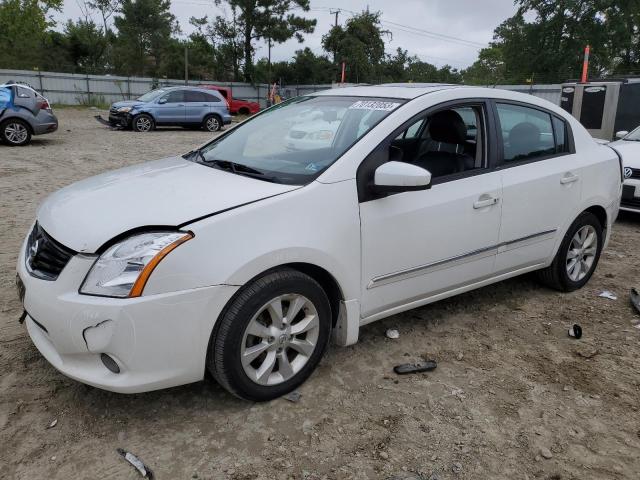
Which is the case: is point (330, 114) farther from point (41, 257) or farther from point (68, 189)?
point (41, 257)

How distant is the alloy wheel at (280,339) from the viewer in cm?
263

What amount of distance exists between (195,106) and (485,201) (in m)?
17.1

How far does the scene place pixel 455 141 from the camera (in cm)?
370

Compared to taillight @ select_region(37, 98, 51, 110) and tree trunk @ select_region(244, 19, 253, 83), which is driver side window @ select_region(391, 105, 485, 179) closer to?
taillight @ select_region(37, 98, 51, 110)

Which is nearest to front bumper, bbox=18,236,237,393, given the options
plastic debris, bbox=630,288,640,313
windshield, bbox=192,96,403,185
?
windshield, bbox=192,96,403,185

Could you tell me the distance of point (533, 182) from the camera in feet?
12.3

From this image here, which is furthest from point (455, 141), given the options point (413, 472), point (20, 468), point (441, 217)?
point (20, 468)

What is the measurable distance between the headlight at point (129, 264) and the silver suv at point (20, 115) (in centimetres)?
1204

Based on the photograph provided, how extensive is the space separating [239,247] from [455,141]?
1.93m

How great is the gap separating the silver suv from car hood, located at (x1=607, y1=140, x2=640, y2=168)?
1216 cm

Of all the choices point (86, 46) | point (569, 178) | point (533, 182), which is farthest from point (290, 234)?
point (86, 46)

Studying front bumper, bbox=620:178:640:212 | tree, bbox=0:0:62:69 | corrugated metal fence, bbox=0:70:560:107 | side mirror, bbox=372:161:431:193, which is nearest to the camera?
side mirror, bbox=372:161:431:193

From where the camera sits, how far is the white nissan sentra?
2.37m

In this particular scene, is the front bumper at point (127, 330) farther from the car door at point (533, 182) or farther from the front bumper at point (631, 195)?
the front bumper at point (631, 195)
